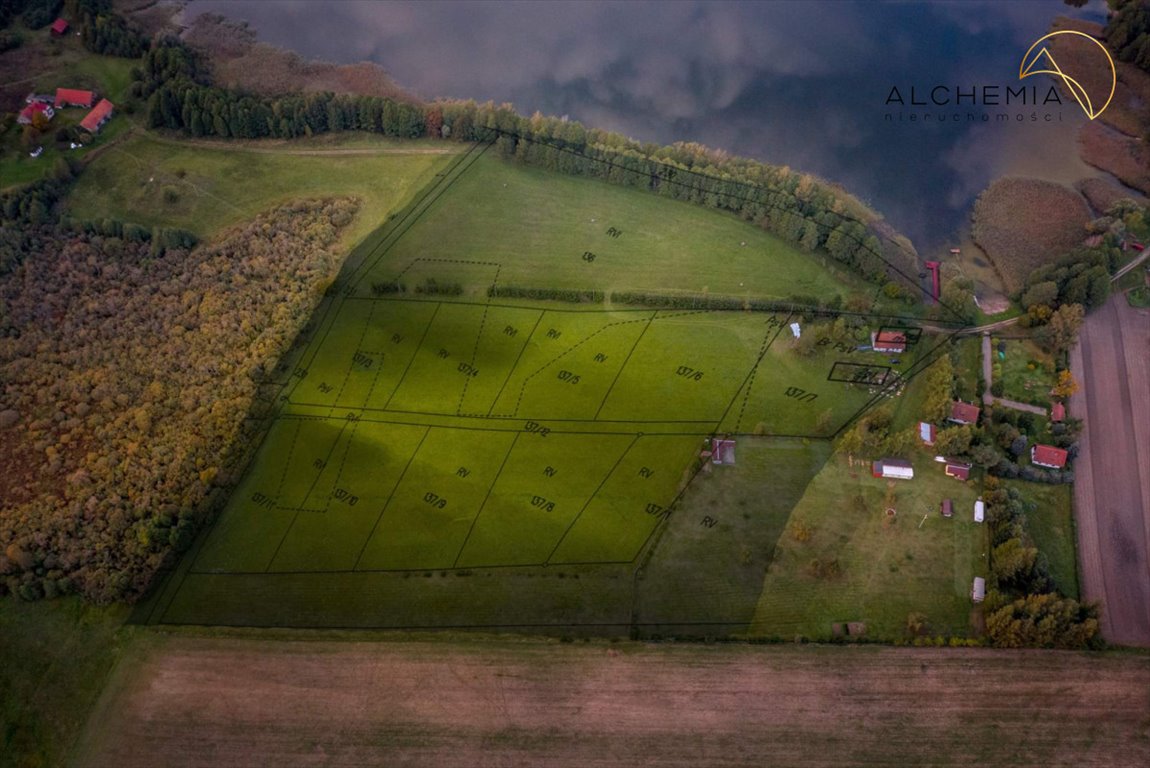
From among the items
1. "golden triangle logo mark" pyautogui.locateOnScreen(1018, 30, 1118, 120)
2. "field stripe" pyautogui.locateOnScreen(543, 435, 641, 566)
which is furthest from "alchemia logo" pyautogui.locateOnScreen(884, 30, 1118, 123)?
"field stripe" pyautogui.locateOnScreen(543, 435, 641, 566)

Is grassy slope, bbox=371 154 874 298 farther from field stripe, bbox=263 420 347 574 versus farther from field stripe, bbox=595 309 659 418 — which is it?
field stripe, bbox=263 420 347 574

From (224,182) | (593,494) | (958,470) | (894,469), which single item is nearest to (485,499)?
(593,494)

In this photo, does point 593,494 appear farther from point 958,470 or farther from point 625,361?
point 958,470

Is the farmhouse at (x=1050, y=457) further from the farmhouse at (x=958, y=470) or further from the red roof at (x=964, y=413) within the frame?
the farmhouse at (x=958, y=470)

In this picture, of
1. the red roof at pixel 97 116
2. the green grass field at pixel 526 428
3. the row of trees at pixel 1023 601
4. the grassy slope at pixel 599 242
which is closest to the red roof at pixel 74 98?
the red roof at pixel 97 116

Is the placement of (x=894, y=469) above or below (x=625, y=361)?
below
